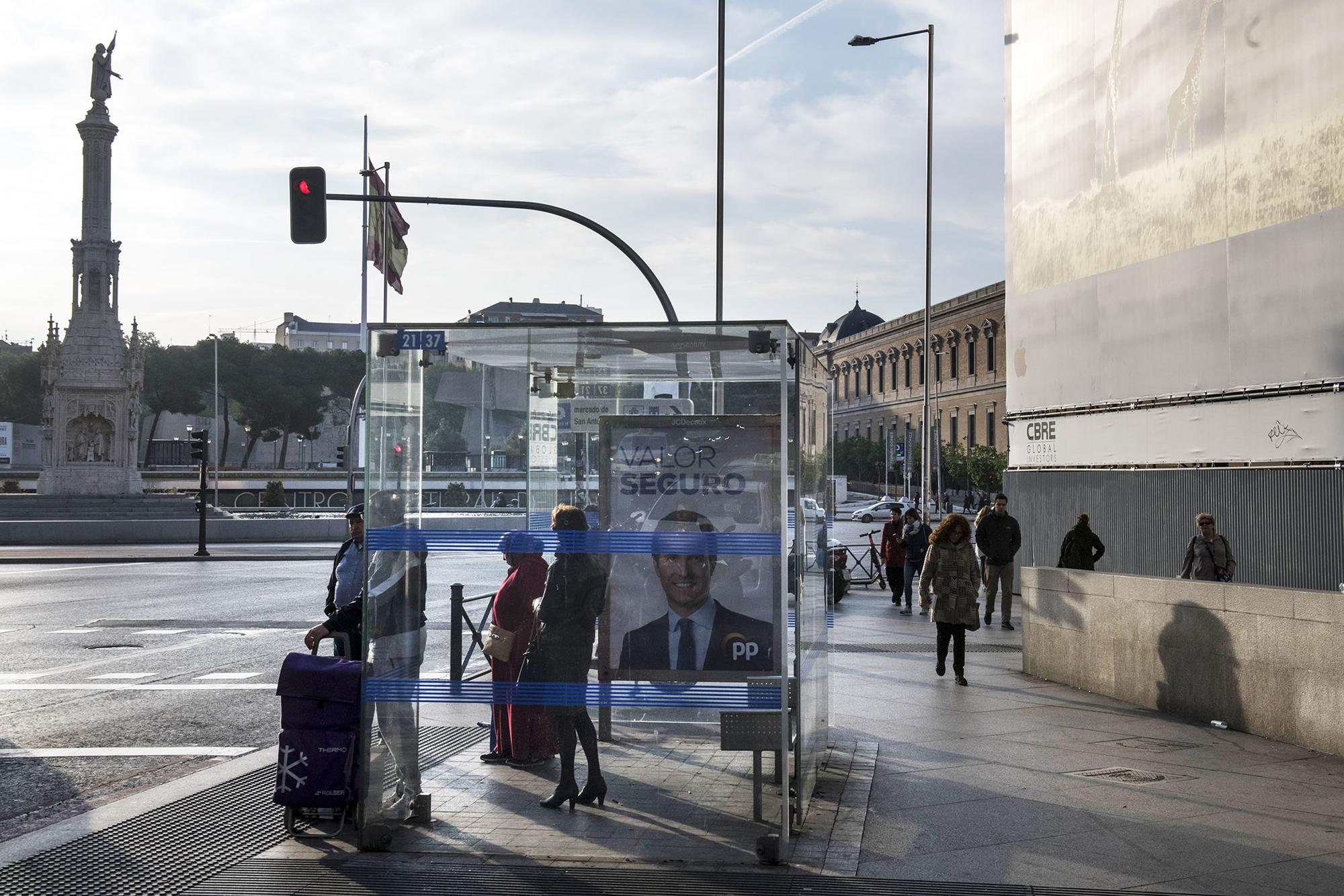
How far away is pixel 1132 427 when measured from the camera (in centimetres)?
1992

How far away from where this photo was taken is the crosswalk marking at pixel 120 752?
371 inches

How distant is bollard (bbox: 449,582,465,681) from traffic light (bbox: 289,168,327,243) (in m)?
8.74

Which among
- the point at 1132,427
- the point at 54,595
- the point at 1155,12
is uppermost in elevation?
the point at 1155,12

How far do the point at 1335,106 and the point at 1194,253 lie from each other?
3.15 metres

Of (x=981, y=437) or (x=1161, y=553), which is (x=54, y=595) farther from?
(x=981, y=437)

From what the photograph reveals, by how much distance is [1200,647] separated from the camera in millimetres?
10086

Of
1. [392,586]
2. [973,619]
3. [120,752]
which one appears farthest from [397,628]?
[973,619]

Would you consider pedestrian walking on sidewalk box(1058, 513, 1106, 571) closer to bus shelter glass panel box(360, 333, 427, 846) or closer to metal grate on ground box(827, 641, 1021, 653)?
metal grate on ground box(827, 641, 1021, 653)

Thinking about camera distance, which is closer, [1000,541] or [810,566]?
[810,566]

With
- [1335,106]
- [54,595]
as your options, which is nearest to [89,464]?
[54,595]

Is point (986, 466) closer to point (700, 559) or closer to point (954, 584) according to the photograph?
point (954, 584)

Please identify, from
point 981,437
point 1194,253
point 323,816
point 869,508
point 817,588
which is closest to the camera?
point 323,816

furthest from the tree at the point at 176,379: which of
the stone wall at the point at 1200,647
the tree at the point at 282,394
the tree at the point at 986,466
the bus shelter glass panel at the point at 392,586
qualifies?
the bus shelter glass panel at the point at 392,586

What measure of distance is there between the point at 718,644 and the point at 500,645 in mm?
1295
